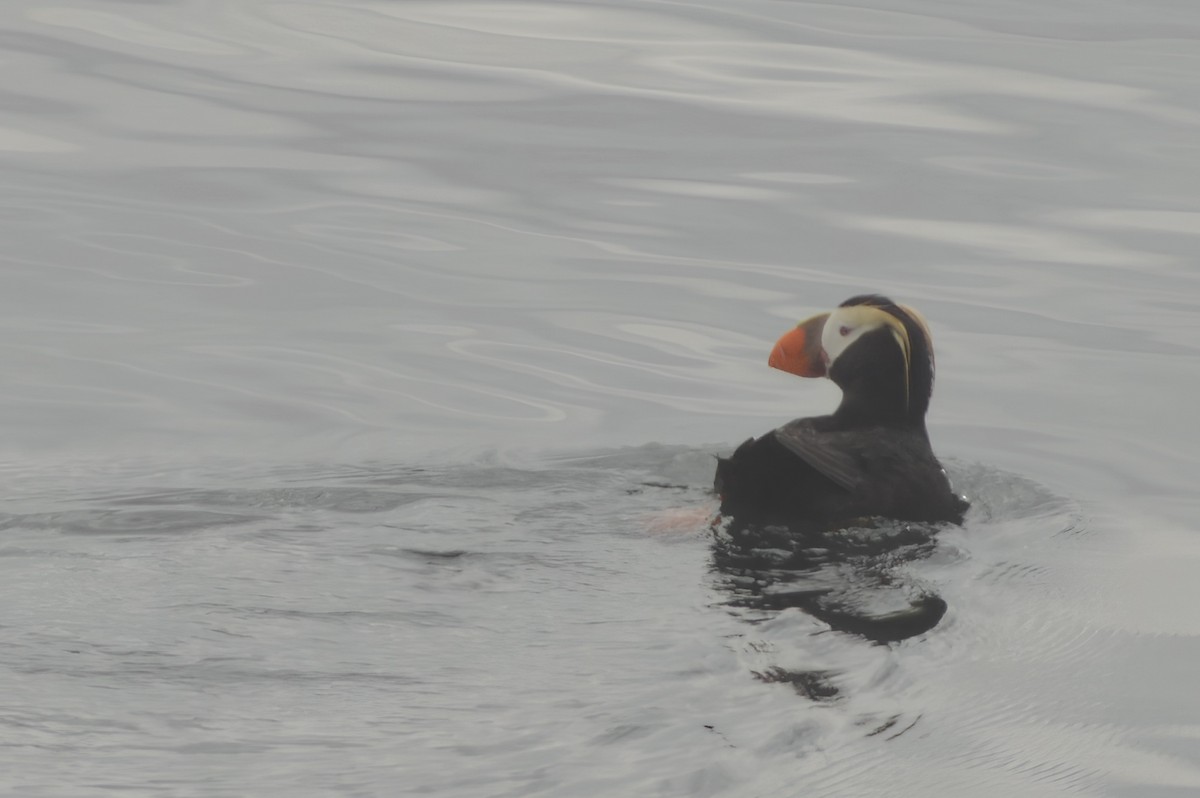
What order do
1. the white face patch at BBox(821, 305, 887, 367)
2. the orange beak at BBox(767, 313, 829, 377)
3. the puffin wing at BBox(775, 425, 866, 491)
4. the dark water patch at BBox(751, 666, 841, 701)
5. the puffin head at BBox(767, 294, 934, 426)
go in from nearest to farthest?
1. the dark water patch at BBox(751, 666, 841, 701)
2. the puffin wing at BBox(775, 425, 866, 491)
3. the puffin head at BBox(767, 294, 934, 426)
4. the white face patch at BBox(821, 305, 887, 367)
5. the orange beak at BBox(767, 313, 829, 377)

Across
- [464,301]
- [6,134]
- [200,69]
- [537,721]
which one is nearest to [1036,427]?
[464,301]

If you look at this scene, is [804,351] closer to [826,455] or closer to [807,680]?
[826,455]

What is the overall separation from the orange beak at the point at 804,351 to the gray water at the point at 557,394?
0.61m

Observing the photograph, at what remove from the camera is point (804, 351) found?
7.21m

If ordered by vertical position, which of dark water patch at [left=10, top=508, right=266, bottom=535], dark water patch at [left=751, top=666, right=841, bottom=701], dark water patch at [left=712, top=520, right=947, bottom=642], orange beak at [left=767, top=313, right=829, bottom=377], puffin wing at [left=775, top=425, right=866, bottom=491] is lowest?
dark water patch at [left=10, top=508, right=266, bottom=535]

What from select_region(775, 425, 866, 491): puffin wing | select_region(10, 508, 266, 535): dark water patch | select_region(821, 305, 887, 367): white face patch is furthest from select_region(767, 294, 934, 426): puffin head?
select_region(10, 508, 266, 535): dark water patch

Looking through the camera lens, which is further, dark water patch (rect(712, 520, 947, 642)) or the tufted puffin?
the tufted puffin

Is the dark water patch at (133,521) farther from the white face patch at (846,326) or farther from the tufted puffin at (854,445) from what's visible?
the white face patch at (846,326)

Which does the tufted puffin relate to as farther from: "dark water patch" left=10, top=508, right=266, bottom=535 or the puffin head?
"dark water patch" left=10, top=508, right=266, bottom=535

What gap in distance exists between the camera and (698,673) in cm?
488

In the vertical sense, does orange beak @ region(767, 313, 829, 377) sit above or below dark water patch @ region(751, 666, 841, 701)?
above

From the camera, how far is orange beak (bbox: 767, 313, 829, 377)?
7.18m

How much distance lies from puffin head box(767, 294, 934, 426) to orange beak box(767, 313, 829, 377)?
A: 0.01m

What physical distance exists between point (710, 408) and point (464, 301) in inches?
82.4
